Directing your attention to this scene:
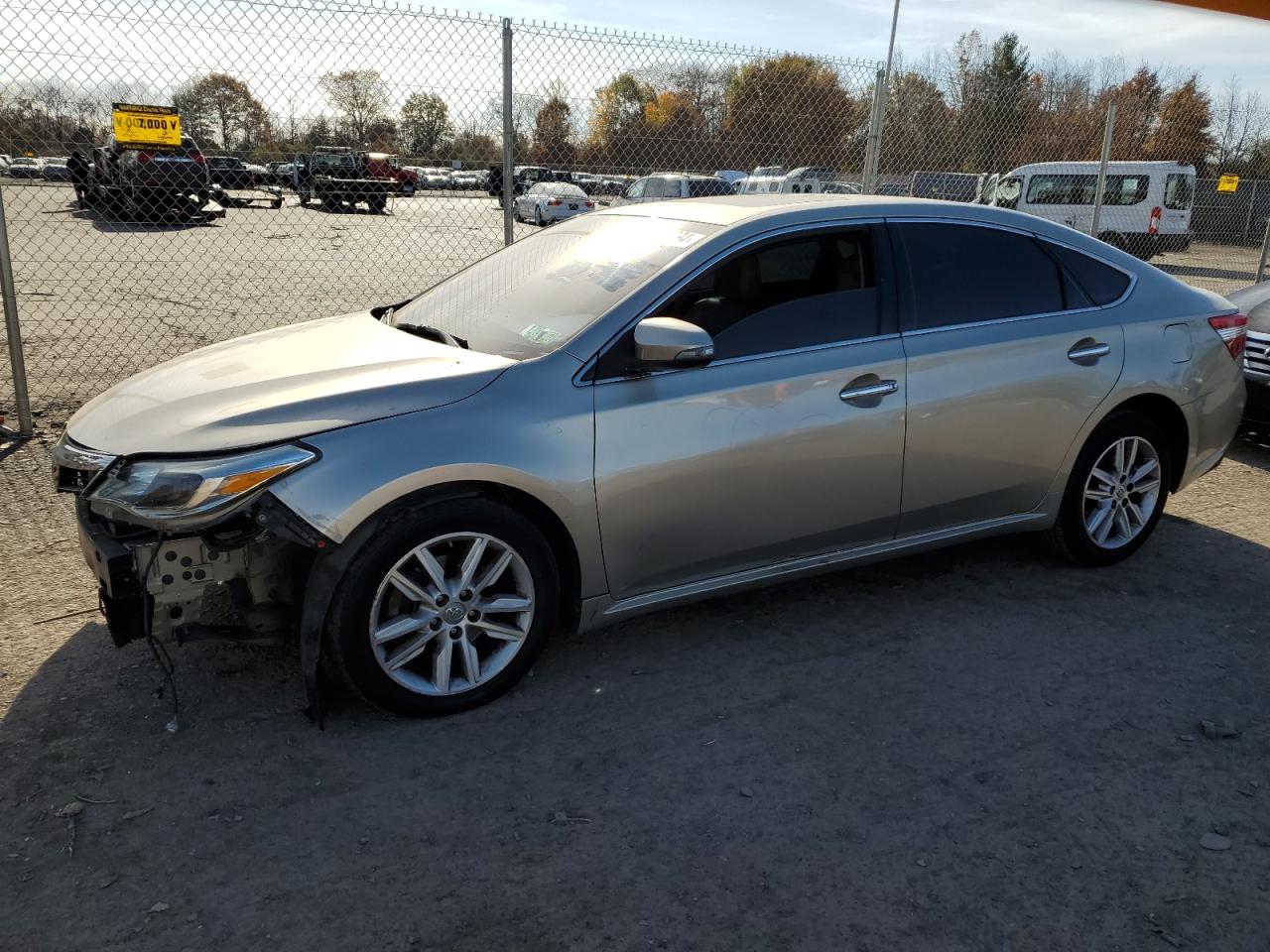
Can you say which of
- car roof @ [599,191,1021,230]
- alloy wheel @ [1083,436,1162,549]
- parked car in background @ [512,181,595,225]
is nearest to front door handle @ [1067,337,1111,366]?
alloy wheel @ [1083,436,1162,549]

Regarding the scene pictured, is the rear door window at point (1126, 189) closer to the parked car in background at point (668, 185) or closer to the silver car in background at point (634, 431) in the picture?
the parked car in background at point (668, 185)

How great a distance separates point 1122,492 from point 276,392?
368 centimetres

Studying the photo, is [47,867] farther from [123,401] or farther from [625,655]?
[625,655]

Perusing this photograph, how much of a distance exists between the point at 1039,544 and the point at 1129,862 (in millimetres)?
2465

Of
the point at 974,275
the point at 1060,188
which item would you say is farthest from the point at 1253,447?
the point at 1060,188

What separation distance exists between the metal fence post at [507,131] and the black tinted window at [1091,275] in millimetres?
3523

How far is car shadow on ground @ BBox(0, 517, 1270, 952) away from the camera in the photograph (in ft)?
8.19

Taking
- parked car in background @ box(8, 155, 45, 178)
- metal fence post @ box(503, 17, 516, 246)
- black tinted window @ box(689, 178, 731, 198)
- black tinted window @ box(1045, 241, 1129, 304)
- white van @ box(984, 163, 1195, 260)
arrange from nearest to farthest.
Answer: black tinted window @ box(1045, 241, 1129, 304) < metal fence post @ box(503, 17, 516, 246) < parked car in background @ box(8, 155, 45, 178) < black tinted window @ box(689, 178, 731, 198) < white van @ box(984, 163, 1195, 260)

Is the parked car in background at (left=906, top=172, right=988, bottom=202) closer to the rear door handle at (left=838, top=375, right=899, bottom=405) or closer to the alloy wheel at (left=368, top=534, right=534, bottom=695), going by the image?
the rear door handle at (left=838, top=375, right=899, bottom=405)

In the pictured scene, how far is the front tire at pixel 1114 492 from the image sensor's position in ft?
14.9

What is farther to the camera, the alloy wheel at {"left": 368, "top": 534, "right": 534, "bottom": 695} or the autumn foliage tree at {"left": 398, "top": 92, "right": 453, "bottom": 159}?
the autumn foliage tree at {"left": 398, "top": 92, "right": 453, "bottom": 159}

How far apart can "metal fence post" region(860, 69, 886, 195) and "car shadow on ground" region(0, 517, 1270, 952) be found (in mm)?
5185

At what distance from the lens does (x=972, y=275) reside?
4.21 metres

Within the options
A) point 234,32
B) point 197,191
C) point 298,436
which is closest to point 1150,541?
point 298,436
